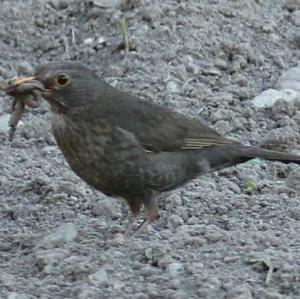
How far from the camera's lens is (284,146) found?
26.1 feet

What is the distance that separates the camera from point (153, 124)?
695 cm

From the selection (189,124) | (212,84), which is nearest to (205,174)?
(189,124)

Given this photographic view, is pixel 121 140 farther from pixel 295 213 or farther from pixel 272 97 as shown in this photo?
pixel 272 97

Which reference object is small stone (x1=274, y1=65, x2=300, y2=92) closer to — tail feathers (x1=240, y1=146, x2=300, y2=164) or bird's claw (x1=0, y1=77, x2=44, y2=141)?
tail feathers (x1=240, y1=146, x2=300, y2=164)

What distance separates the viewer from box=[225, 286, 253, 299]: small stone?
577 centimetres

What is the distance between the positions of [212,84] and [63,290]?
3.08 m

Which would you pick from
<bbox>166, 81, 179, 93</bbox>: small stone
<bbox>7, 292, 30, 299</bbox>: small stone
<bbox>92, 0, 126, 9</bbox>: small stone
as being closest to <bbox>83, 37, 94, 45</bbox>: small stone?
<bbox>92, 0, 126, 9</bbox>: small stone

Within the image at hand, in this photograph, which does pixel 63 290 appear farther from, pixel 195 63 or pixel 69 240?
pixel 195 63

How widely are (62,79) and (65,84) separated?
0.04 m

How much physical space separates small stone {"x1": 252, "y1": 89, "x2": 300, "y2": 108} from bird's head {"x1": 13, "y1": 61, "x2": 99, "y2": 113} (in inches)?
80.3

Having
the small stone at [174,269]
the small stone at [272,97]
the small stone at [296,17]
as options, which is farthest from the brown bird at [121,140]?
the small stone at [296,17]

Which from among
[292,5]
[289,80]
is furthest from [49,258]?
[292,5]

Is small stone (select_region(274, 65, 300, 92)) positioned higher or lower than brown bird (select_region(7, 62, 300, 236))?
higher

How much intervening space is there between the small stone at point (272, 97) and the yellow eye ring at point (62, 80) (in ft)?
7.27
